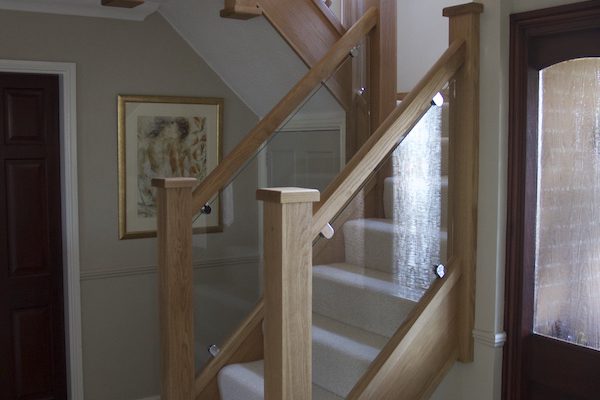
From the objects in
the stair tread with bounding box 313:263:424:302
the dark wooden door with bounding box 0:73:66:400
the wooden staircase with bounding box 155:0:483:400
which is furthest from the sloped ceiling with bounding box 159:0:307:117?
the stair tread with bounding box 313:263:424:302

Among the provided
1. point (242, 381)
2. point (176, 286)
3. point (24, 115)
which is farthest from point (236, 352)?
point (24, 115)

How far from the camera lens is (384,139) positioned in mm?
2623

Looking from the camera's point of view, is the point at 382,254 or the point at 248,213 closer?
the point at 382,254

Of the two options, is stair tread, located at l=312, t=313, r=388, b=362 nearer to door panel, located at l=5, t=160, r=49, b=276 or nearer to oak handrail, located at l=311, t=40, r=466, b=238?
oak handrail, located at l=311, t=40, r=466, b=238

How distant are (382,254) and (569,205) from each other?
720 millimetres

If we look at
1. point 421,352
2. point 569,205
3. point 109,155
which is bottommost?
point 421,352

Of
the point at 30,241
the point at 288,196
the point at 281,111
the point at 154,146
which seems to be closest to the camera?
the point at 288,196

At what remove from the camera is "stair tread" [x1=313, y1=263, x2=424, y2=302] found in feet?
8.50

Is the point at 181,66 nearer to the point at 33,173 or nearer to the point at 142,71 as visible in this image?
the point at 142,71

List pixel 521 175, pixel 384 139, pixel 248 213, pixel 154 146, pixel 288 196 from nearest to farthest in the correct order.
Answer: pixel 288 196, pixel 384 139, pixel 521 175, pixel 248 213, pixel 154 146

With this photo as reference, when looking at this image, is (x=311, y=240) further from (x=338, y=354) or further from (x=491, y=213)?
(x=491, y=213)

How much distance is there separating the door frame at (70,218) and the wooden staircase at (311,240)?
1.27 metres

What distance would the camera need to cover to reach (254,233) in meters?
3.43

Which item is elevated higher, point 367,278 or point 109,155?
point 109,155
